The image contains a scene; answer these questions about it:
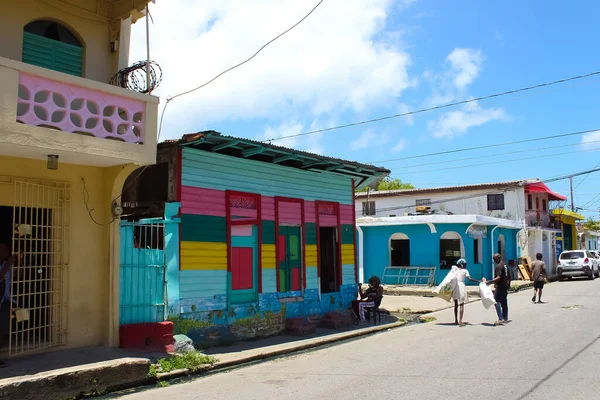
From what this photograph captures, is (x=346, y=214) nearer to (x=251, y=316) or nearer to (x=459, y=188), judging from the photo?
(x=251, y=316)

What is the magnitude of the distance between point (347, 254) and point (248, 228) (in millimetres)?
3928

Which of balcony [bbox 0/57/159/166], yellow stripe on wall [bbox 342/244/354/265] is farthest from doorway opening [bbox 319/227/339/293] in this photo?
balcony [bbox 0/57/159/166]

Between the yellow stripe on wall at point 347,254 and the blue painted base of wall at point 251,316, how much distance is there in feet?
2.96

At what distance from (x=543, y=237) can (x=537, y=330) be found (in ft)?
85.1

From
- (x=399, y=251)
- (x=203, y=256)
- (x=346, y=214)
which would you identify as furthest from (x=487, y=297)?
(x=399, y=251)

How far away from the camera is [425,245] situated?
24.7 metres

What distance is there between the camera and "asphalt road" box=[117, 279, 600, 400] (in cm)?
656

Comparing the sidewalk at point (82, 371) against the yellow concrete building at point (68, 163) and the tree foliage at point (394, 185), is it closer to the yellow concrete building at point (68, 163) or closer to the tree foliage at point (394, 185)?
the yellow concrete building at point (68, 163)

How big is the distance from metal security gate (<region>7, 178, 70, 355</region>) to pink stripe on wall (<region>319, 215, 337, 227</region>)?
22.6 feet

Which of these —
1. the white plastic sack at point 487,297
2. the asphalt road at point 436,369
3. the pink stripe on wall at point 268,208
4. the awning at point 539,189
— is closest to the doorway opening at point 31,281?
the asphalt road at point 436,369

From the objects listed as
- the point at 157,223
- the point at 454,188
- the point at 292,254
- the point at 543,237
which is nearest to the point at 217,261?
the point at 157,223

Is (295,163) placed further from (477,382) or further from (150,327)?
(477,382)

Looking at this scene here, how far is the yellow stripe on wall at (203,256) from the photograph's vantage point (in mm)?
10391

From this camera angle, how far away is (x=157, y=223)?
9.94 meters
